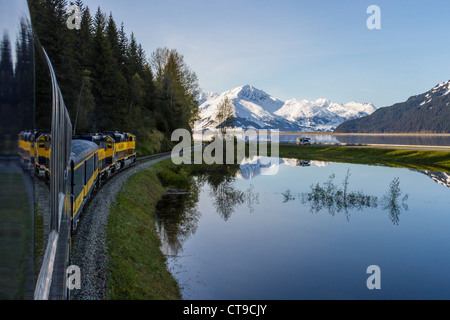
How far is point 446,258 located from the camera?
15109 millimetres

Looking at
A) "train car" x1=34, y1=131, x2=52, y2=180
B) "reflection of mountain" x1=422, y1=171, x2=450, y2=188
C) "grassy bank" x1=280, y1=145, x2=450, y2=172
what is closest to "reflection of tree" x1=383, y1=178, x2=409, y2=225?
"reflection of mountain" x1=422, y1=171, x2=450, y2=188

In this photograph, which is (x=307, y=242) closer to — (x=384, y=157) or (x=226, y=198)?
(x=226, y=198)

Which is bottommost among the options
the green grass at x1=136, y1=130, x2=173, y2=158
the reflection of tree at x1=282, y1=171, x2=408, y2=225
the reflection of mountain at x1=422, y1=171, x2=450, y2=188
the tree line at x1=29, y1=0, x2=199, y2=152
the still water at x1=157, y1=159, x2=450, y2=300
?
the still water at x1=157, y1=159, x2=450, y2=300

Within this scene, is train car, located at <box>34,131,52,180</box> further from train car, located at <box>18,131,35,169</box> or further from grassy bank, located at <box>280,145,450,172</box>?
grassy bank, located at <box>280,145,450,172</box>

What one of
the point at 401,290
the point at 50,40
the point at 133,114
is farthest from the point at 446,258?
the point at 133,114

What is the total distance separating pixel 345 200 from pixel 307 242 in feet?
35.6

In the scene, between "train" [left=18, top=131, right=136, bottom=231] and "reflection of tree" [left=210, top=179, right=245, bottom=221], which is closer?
"train" [left=18, top=131, right=136, bottom=231]

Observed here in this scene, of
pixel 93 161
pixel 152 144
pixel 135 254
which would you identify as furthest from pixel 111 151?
pixel 152 144

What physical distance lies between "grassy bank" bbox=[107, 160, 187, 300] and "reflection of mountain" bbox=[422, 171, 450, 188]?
104 feet

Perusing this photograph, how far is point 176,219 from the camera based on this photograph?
2094 cm

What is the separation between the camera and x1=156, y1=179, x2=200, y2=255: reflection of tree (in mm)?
16848
